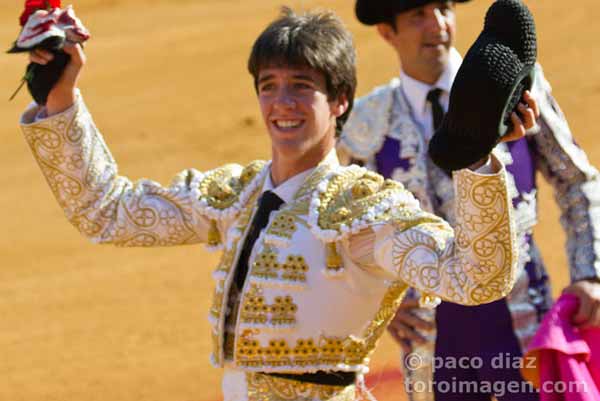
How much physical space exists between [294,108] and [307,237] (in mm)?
316

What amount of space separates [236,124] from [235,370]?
30.5 ft

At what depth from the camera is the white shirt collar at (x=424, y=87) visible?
4.64m

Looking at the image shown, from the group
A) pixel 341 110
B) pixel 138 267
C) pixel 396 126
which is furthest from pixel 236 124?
pixel 341 110

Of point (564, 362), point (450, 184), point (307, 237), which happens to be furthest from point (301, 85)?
point (450, 184)

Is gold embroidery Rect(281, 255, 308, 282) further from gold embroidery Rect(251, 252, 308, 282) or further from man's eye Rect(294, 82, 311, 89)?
man's eye Rect(294, 82, 311, 89)

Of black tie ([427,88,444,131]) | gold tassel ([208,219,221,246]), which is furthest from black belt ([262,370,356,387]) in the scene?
black tie ([427,88,444,131])

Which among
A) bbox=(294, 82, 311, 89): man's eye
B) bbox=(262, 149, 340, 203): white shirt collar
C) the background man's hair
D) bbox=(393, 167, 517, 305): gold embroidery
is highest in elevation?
the background man's hair

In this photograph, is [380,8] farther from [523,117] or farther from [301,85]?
[523,117]

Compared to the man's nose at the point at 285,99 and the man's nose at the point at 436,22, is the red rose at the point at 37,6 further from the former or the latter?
the man's nose at the point at 436,22

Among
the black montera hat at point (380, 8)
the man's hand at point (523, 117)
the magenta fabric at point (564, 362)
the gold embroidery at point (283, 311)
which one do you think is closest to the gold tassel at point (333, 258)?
the gold embroidery at point (283, 311)

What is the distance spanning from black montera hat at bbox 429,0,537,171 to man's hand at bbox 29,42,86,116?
1.21 metres

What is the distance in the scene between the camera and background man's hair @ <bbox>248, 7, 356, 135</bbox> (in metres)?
3.28

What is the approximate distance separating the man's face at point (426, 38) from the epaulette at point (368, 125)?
16 cm

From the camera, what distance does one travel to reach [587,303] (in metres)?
3.90
